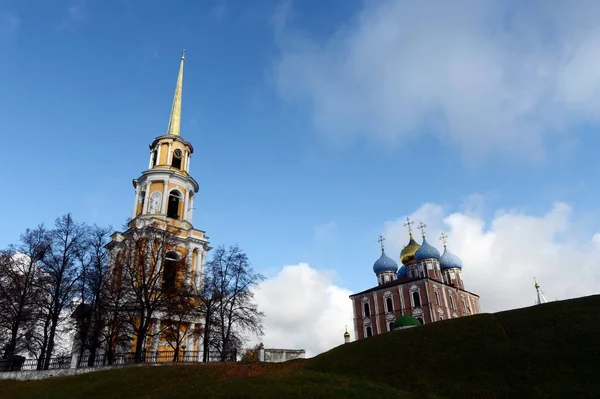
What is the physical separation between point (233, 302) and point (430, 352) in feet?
48.7

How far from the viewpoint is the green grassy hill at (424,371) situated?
20.5 metres

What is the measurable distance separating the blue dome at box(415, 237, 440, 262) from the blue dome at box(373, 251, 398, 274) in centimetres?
671

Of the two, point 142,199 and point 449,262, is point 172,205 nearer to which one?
point 142,199

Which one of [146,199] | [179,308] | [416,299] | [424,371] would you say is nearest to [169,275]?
[179,308]

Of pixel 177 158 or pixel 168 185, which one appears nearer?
pixel 168 185

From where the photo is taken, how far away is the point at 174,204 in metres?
45.7

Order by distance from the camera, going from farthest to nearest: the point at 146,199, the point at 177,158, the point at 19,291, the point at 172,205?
the point at 177,158 → the point at 172,205 → the point at 146,199 → the point at 19,291

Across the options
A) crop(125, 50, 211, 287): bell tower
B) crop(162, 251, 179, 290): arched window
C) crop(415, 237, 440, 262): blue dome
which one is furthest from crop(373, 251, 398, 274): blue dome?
crop(162, 251, 179, 290): arched window

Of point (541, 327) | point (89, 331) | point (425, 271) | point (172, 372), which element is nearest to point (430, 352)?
point (541, 327)

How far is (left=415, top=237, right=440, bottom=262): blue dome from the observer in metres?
74.8

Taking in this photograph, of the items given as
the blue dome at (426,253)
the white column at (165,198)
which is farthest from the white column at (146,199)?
the blue dome at (426,253)

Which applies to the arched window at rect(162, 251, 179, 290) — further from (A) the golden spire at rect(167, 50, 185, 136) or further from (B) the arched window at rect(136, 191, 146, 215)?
(A) the golden spire at rect(167, 50, 185, 136)

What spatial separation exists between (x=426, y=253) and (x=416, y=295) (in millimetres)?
10521

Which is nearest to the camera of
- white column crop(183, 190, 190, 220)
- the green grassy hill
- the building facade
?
the green grassy hill
